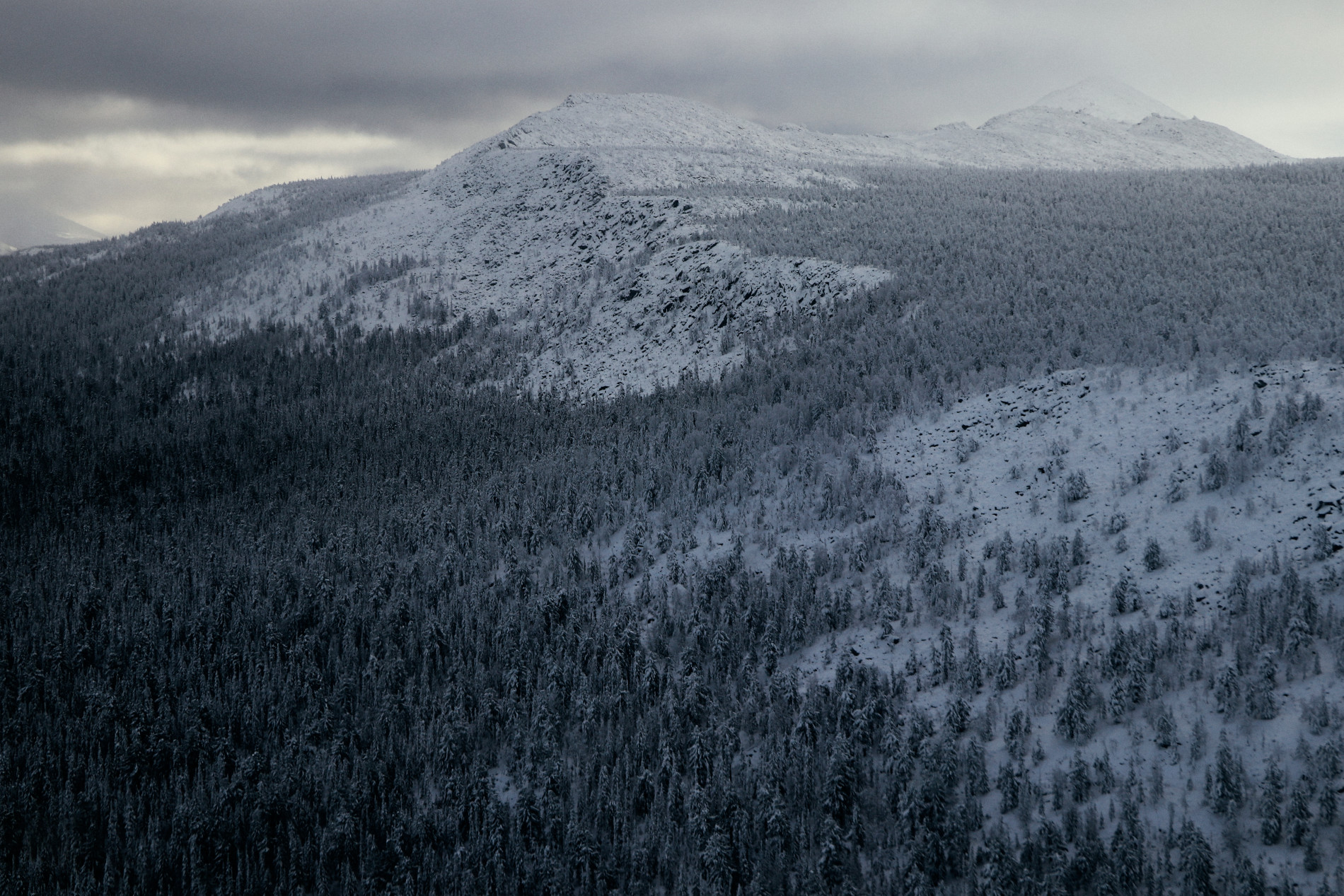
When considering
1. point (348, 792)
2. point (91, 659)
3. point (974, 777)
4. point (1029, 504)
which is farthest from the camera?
point (91, 659)

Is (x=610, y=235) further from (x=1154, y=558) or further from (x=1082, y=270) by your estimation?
(x=1154, y=558)

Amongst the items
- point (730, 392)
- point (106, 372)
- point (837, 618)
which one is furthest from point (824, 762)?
point (106, 372)

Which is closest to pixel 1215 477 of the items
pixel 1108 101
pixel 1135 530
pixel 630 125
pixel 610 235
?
pixel 1135 530

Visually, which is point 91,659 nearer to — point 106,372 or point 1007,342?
point 1007,342

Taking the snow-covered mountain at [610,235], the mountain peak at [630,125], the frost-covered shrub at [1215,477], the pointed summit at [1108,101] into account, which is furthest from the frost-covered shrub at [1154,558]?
the pointed summit at [1108,101]

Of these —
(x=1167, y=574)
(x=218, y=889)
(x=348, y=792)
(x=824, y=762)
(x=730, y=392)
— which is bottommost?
(x=218, y=889)

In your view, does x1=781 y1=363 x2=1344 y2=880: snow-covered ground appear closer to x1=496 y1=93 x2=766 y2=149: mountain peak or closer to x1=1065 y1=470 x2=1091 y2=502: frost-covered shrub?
x1=1065 y1=470 x2=1091 y2=502: frost-covered shrub

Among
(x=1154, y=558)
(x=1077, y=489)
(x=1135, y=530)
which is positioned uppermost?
(x=1077, y=489)

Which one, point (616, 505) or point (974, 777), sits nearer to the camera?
point (974, 777)
